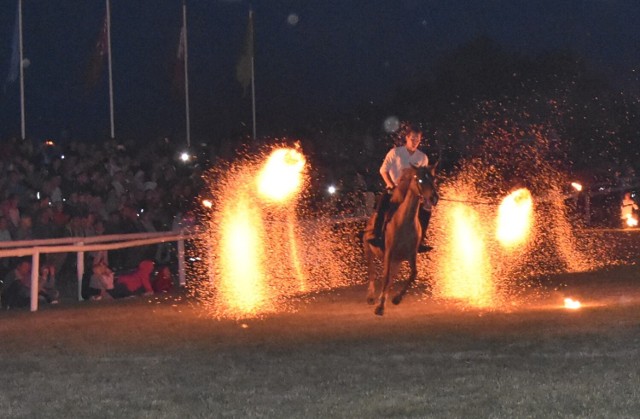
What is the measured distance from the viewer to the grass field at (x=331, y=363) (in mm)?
8906

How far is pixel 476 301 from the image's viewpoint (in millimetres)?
16766

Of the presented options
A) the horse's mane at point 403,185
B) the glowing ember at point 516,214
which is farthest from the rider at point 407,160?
the glowing ember at point 516,214

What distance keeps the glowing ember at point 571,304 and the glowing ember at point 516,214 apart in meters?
13.1

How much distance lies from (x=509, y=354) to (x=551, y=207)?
2153 centimetres

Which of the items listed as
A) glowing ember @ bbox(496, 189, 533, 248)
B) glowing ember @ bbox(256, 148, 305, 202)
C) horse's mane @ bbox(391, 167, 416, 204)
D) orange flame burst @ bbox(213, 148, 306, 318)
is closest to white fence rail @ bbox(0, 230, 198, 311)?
orange flame burst @ bbox(213, 148, 306, 318)

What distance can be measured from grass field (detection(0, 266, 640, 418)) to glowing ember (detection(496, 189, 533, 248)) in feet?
44.7

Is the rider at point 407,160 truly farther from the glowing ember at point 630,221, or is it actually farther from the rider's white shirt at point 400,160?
the glowing ember at point 630,221

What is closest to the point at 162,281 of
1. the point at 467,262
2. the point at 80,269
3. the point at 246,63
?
the point at 80,269

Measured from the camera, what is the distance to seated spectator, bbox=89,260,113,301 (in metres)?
19.3

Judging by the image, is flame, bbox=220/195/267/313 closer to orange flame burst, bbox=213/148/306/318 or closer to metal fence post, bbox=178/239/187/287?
orange flame burst, bbox=213/148/306/318

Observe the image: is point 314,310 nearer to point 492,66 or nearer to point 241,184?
point 241,184

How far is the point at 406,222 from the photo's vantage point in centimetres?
1619

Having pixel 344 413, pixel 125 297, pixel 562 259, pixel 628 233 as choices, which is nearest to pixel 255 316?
pixel 125 297

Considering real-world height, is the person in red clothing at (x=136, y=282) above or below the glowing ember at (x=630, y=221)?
below
